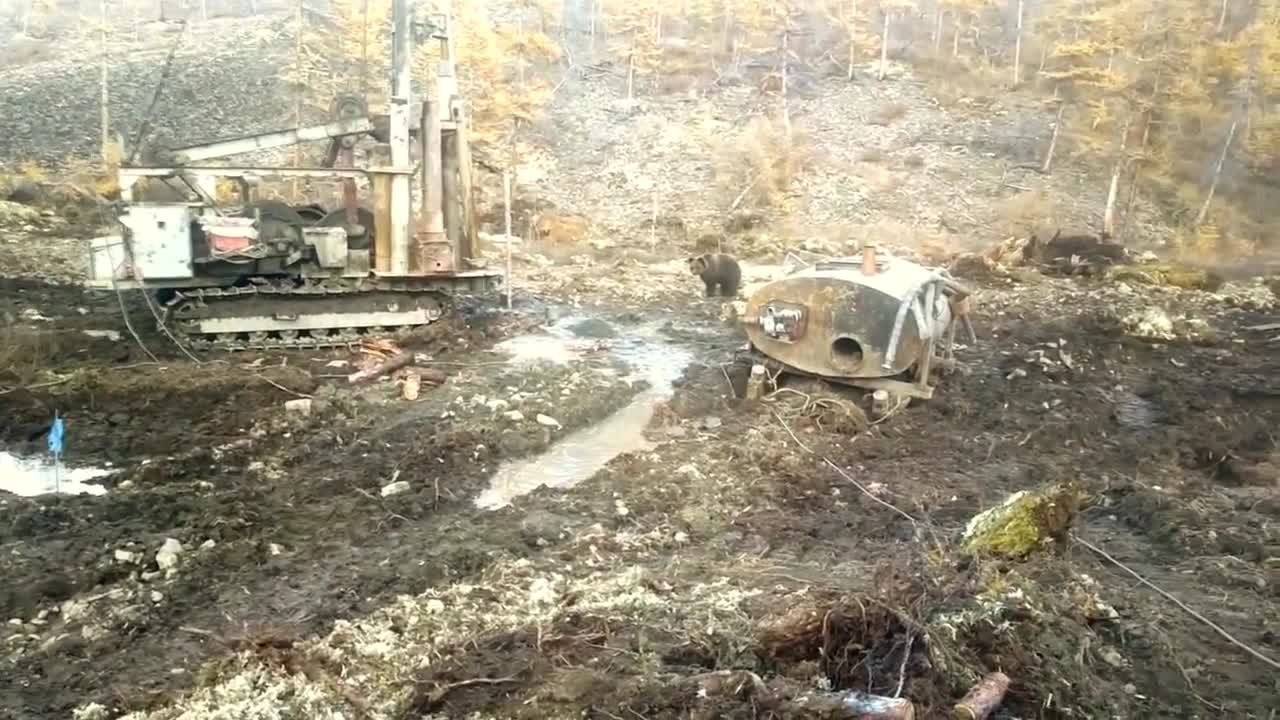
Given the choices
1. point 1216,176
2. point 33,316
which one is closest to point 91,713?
point 33,316

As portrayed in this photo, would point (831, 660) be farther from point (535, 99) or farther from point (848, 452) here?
point (535, 99)

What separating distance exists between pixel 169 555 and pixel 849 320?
613 cm

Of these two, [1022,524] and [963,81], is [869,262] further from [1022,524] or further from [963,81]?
[963,81]

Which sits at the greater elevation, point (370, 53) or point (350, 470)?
point (370, 53)

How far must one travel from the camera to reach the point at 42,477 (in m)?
7.39

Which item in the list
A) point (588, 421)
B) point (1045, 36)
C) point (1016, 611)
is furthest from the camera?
point (1045, 36)

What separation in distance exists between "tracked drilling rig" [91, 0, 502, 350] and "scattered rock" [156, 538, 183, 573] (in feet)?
17.8

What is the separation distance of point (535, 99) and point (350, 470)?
1808 cm

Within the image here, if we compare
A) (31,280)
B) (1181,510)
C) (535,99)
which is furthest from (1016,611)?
(535,99)

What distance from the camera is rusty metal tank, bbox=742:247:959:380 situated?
8.95 m

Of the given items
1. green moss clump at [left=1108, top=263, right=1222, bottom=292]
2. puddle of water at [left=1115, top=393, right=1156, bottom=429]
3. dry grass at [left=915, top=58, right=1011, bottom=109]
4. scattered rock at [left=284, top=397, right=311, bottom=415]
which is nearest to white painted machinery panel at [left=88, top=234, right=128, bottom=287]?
scattered rock at [left=284, top=397, right=311, bottom=415]

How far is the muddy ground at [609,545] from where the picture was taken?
4.59 metres

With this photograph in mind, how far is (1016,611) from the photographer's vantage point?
16.9 feet

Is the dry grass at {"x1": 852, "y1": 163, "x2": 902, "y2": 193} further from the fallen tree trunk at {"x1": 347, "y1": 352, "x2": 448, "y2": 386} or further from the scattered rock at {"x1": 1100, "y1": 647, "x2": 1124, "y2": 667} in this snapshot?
the scattered rock at {"x1": 1100, "y1": 647, "x2": 1124, "y2": 667}
